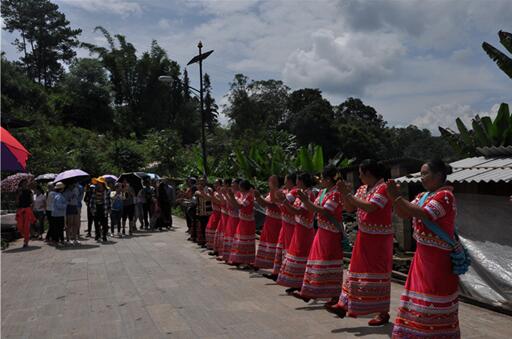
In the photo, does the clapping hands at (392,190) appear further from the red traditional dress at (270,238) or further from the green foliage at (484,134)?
the green foliage at (484,134)

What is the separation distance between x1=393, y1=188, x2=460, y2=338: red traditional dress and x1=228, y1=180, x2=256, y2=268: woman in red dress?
16.5ft

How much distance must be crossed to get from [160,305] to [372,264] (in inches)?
117

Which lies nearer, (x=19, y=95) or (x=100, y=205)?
(x=100, y=205)

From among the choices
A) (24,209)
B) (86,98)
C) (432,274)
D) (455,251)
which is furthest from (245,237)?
(86,98)

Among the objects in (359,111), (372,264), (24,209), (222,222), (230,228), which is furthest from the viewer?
(359,111)

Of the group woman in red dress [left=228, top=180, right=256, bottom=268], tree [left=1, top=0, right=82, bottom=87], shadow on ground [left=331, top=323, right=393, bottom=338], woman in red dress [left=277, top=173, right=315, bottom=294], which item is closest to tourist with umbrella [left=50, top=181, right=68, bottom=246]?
woman in red dress [left=228, top=180, right=256, bottom=268]

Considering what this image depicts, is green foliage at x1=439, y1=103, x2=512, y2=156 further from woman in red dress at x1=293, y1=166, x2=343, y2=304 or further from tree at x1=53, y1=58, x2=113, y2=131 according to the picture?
tree at x1=53, y1=58, x2=113, y2=131

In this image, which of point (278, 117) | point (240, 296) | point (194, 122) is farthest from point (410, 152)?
point (240, 296)

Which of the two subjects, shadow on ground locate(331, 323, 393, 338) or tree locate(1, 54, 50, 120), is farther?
tree locate(1, 54, 50, 120)

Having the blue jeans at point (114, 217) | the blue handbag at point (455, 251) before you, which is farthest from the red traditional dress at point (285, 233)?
the blue jeans at point (114, 217)

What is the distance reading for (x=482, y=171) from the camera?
7.03m

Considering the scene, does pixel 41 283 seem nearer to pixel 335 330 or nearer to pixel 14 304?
pixel 14 304

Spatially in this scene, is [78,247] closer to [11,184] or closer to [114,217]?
[114,217]

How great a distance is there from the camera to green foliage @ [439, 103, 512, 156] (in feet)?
29.2
